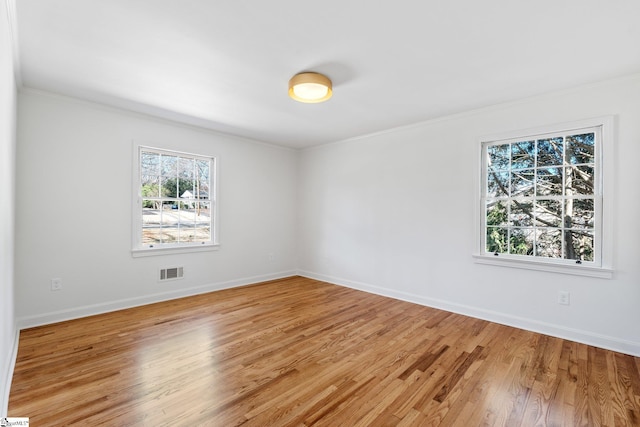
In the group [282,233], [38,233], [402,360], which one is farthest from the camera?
[282,233]

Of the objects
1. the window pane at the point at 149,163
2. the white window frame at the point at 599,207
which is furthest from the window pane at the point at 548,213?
the window pane at the point at 149,163

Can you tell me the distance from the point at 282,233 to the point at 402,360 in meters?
3.61

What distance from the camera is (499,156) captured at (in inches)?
139

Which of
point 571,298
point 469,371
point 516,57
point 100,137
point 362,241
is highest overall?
point 516,57

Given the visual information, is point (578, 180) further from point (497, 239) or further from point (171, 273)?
point (171, 273)

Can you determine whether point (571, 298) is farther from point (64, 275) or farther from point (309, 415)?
point (64, 275)

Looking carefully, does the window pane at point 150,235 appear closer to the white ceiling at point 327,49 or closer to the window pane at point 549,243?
the white ceiling at point 327,49

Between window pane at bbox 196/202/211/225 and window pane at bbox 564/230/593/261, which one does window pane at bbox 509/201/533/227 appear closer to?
window pane at bbox 564/230/593/261

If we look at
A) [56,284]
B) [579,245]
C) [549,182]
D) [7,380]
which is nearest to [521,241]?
[579,245]

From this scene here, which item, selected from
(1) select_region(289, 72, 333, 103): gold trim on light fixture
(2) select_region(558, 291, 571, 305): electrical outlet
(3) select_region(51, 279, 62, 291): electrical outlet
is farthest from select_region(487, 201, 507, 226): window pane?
(3) select_region(51, 279, 62, 291): electrical outlet

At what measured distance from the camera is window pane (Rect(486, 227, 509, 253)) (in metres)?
3.51

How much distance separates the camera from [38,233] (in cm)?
319

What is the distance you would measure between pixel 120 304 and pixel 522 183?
16.9ft

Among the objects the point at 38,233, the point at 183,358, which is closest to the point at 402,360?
the point at 183,358
